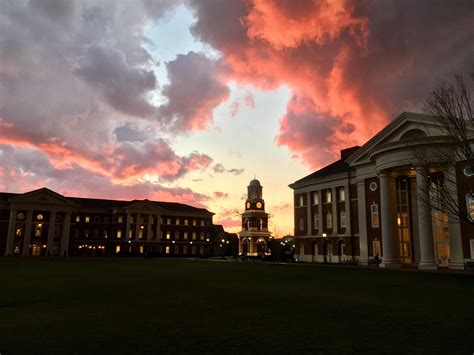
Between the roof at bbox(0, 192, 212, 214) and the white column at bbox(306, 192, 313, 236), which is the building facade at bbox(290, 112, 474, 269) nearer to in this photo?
the white column at bbox(306, 192, 313, 236)

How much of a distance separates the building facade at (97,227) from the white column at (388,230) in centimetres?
7378

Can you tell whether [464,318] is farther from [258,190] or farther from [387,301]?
[258,190]

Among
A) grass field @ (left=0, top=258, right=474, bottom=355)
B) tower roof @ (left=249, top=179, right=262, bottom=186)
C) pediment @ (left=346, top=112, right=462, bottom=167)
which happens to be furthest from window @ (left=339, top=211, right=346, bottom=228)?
tower roof @ (left=249, top=179, right=262, bottom=186)

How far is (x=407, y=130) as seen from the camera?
42875mm

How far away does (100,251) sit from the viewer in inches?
4183

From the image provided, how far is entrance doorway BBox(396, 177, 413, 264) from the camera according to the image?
47.0 metres

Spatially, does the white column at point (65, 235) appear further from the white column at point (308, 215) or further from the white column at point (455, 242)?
the white column at point (455, 242)

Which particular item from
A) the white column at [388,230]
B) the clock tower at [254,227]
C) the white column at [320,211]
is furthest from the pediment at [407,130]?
the clock tower at [254,227]

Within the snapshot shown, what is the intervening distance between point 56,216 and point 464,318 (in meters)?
102

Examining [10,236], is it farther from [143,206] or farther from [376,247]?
[376,247]

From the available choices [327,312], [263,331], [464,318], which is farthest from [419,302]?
[263,331]

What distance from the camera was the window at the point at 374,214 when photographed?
50.0 m

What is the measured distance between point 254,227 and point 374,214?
186ft

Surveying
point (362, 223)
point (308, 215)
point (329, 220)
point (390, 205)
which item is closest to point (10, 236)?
point (308, 215)
